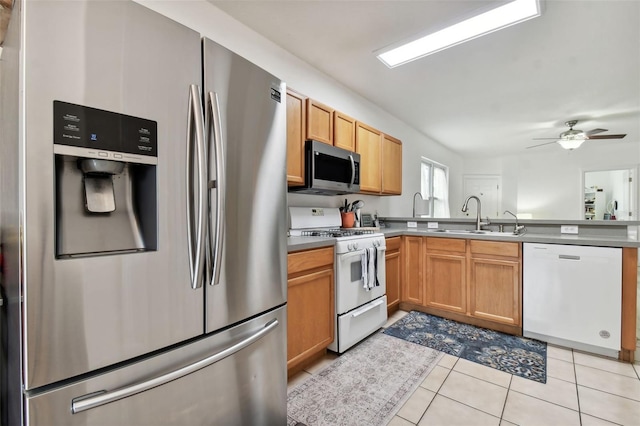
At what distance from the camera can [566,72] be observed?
9.82ft

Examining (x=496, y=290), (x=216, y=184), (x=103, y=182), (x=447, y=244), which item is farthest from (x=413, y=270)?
(x=103, y=182)

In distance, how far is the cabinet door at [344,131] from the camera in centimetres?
279

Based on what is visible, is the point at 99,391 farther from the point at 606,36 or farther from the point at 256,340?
the point at 606,36

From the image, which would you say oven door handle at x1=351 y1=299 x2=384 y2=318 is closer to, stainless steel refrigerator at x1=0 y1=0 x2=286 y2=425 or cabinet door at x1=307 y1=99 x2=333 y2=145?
stainless steel refrigerator at x1=0 y1=0 x2=286 y2=425

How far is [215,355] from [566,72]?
157 inches

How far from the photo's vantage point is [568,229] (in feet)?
8.96

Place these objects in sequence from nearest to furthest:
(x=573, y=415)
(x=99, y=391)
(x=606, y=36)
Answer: (x=99, y=391) → (x=573, y=415) → (x=606, y=36)

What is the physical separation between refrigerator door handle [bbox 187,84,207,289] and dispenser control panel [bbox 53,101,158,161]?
0.11m

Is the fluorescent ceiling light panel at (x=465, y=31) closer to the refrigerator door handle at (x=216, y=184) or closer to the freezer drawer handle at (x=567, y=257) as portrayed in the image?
the freezer drawer handle at (x=567, y=257)

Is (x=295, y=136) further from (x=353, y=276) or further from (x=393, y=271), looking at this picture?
(x=393, y=271)

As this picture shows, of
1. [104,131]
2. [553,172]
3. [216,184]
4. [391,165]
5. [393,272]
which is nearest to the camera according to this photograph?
[104,131]

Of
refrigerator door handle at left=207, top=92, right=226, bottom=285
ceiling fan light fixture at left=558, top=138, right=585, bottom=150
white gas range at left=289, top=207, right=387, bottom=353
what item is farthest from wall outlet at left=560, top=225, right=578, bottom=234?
refrigerator door handle at left=207, top=92, right=226, bottom=285

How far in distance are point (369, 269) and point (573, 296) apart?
164 cm

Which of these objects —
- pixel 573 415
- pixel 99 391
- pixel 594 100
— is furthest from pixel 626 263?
pixel 99 391
